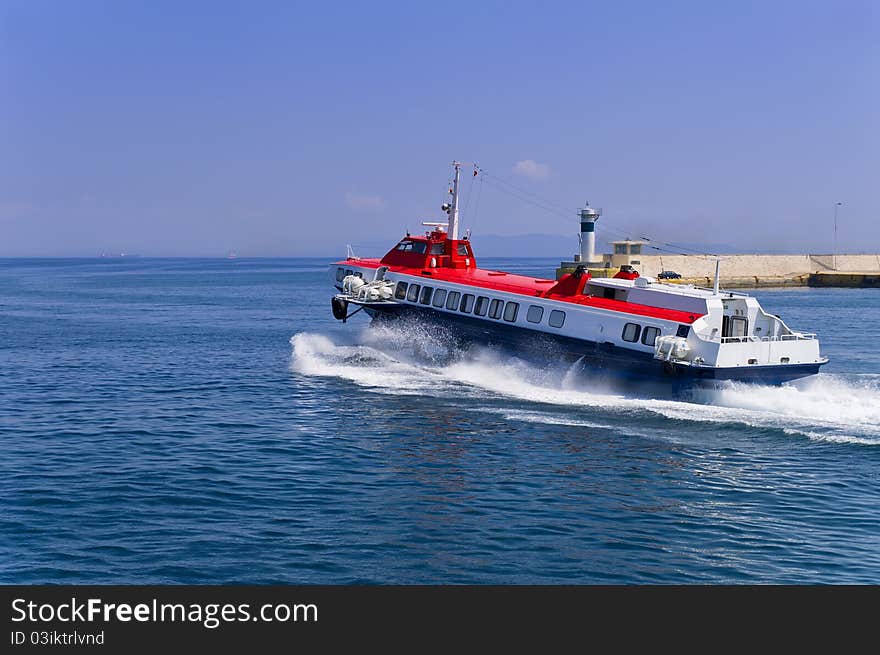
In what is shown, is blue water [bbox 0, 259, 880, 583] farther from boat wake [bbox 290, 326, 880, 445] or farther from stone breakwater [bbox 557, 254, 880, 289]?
stone breakwater [bbox 557, 254, 880, 289]

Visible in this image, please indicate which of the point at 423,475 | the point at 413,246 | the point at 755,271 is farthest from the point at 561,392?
the point at 755,271

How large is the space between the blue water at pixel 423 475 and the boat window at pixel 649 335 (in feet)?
7.25

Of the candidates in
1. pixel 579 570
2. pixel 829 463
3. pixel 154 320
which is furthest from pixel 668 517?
pixel 154 320

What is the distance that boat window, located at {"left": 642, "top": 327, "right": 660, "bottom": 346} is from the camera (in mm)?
30959

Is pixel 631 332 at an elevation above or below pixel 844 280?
below

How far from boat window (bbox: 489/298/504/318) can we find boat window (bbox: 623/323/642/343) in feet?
20.2

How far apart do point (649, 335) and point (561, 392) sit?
4148mm

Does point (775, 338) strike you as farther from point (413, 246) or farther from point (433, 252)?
point (413, 246)

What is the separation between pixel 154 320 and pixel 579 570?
2254 inches

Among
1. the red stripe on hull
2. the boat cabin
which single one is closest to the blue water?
the red stripe on hull

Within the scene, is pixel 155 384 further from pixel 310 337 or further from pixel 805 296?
pixel 805 296

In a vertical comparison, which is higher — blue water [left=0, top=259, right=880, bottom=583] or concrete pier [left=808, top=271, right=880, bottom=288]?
concrete pier [left=808, top=271, right=880, bottom=288]

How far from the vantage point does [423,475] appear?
21984 millimetres
